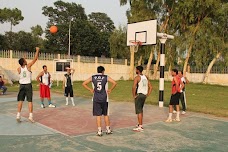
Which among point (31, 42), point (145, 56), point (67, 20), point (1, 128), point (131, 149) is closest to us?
point (131, 149)

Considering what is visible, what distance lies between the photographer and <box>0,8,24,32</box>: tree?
2314 inches

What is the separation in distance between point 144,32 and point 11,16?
5262 centimetres

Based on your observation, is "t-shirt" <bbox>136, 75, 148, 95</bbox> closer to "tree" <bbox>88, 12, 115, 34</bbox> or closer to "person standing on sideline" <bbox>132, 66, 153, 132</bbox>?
"person standing on sideline" <bbox>132, 66, 153, 132</bbox>

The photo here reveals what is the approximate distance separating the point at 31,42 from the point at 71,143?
5157 centimetres

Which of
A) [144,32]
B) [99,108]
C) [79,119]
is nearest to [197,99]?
[144,32]

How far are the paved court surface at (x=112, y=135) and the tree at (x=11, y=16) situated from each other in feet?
176

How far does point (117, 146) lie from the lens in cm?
631

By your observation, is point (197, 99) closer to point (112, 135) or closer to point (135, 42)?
point (135, 42)

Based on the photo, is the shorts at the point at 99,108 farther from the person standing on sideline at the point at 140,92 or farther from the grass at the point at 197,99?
the grass at the point at 197,99

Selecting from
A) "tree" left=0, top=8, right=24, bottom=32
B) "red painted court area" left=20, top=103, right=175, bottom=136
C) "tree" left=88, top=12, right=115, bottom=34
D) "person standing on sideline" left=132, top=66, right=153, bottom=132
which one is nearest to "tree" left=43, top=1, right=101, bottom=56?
"tree" left=0, top=8, right=24, bottom=32

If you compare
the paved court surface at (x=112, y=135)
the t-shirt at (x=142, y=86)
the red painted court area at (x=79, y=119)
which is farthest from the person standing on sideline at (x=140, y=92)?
the red painted court area at (x=79, y=119)

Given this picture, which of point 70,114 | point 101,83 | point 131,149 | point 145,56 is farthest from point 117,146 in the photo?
point 145,56

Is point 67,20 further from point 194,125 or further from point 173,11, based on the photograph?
point 194,125

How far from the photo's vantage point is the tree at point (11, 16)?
5878cm
